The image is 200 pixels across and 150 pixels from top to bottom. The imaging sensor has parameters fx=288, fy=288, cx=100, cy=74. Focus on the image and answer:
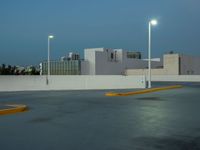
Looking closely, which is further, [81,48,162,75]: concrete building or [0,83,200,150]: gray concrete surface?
[81,48,162,75]: concrete building

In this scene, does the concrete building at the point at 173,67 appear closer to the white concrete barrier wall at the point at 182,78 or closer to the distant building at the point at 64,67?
the white concrete barrier wall at the point at 182,78

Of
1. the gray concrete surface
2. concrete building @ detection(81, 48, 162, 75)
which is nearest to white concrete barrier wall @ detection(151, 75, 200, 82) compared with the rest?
concrete building @ detection(81, 48, 162, 75)

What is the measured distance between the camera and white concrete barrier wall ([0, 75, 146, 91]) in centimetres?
2590

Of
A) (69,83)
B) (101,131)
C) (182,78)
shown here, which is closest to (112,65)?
(182,78)

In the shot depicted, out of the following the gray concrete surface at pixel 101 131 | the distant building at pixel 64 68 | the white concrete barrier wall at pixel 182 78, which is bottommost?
the gray concrete surface at pixel 101 131

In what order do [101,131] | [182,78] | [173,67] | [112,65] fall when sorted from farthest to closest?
[112,65] < [173,67] < [182,78] < [101,131]

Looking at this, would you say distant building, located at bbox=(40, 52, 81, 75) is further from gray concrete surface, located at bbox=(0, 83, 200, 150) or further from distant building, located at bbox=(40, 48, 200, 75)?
gray concrete surface, located at bbox=(0, 83, 200, 150)

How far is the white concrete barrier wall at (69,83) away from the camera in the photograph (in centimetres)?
2590

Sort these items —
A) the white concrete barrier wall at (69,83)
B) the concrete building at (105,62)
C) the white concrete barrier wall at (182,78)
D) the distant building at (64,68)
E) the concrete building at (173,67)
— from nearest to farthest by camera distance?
the white concrete barrier wall at (69,83) < the white concrete barrier wall at (182,78) < the concrete building at (105,62) < the distant building at (64,68) < the concrete building at (173,67)

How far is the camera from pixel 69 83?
28.7 meters

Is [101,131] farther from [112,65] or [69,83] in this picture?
[112,65]

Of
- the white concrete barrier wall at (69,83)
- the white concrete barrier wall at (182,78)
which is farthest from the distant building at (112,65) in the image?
the white concrete barrier wall at (69,83)

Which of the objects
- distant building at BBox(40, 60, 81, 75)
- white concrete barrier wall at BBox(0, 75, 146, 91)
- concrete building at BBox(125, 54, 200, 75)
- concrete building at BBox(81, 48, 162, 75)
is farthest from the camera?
concrete building at BBox(125, 54, 200, 75)

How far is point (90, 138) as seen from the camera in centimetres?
733
